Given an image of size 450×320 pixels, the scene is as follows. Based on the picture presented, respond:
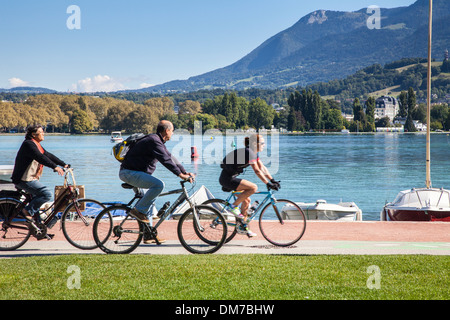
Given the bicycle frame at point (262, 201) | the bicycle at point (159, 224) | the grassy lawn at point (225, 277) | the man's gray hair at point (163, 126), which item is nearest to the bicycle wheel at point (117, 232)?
the bicycle at point (159, 224)

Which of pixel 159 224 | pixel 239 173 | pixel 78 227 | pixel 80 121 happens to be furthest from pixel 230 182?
pixel 80 121

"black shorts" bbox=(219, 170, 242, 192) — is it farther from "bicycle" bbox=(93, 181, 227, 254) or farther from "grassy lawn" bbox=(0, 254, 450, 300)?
"grassy lawn" bbox=(0, 254, 450, 300)

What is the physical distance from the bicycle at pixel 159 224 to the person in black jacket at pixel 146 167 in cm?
20

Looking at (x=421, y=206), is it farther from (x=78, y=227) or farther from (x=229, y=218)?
(x=78, y=227)

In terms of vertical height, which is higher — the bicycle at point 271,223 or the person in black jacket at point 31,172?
the person in black jacket at point 31,172

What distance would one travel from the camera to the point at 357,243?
9.63 meters

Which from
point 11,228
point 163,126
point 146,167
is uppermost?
point 163,126

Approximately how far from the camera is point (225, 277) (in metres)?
6.66

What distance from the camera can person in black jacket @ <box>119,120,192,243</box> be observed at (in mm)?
7852

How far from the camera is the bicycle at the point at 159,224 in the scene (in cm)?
816

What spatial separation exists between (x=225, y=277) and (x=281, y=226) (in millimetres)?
2724

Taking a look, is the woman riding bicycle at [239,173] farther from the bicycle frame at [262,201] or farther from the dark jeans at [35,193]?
the dark jeans at [35,193]

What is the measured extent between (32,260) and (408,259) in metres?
5.19
